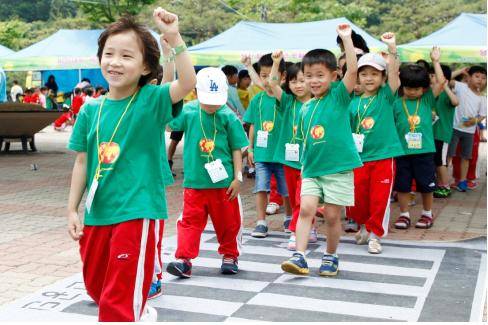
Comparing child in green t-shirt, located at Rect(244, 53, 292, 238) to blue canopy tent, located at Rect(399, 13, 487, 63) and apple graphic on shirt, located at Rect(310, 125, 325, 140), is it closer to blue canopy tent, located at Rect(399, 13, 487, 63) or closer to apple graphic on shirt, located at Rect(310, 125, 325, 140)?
apple graphic on shirt, located at Rect(310, 125, 325, 140)

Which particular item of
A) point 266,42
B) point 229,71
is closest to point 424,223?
point 229,71

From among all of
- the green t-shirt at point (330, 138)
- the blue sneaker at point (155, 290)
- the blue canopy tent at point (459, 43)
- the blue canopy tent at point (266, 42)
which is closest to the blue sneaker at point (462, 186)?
the blue canopy tent at point (459, 43)

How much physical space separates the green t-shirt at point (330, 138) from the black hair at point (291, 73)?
4.17ft

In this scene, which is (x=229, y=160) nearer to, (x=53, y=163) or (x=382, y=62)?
(x=382, y=62)

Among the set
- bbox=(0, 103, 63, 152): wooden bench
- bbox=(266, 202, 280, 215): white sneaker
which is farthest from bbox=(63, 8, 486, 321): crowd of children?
bbox=(0, 103, 63, 152): wooden bench

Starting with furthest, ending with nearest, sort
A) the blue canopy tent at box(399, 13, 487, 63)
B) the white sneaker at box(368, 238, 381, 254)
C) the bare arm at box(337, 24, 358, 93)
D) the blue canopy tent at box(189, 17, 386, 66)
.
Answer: the blue canopy tent at box(189, 17, 386, 66)
the blue canopy tent at box(399, 13, 487, 63)
the white sneaker at box(368, 238, 381, 254)
the bare arm at box(337, 24, 358, 93)

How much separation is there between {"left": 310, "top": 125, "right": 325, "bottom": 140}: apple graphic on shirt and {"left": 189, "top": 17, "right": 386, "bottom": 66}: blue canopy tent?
598 cm

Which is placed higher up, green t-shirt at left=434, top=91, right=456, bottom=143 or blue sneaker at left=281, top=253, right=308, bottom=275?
green t-shirt at left=434, top=91, right=456, bottom=143

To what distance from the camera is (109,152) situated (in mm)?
3510

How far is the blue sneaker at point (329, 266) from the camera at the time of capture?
217 inches

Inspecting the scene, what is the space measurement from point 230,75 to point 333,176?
685cm

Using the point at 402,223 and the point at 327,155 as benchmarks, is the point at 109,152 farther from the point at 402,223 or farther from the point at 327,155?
the point at 402,223

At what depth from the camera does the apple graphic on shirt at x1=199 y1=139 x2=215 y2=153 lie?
18.4 ft

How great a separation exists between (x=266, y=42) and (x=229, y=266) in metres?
7.36
